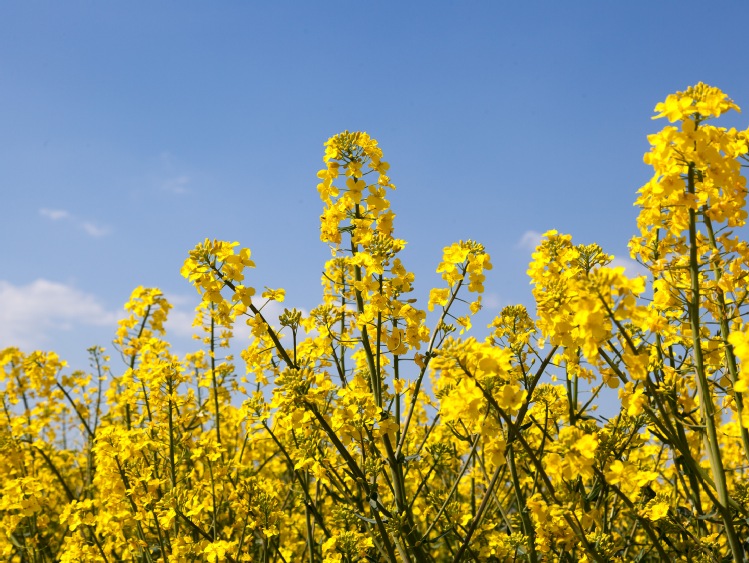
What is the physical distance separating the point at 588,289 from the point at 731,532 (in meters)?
1.17


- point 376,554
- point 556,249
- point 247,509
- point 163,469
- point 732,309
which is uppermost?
point 556,249

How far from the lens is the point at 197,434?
20.5ft

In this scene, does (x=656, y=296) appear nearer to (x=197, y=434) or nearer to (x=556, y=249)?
(x=556, y=249)

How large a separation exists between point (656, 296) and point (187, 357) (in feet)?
16.0

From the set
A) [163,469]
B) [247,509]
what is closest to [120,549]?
[163,469]

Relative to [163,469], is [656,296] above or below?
above

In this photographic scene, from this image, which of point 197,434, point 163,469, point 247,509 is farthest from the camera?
point 197,434

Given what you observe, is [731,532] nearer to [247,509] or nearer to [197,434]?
[247,509]

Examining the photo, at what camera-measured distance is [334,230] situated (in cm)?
349

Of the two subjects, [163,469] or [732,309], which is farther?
[163,469]

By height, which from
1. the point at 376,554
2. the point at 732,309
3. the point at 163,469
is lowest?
the point at 376,554

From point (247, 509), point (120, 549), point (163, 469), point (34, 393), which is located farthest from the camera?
point (34, 393)

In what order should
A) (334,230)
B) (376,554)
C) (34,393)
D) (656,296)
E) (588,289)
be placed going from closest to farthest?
1. (588,289)
2. (656,296)
3. (334,230)
4. (376,554)
5. (34,393)

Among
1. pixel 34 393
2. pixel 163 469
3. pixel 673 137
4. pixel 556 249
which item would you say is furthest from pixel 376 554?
pixel 34 393
